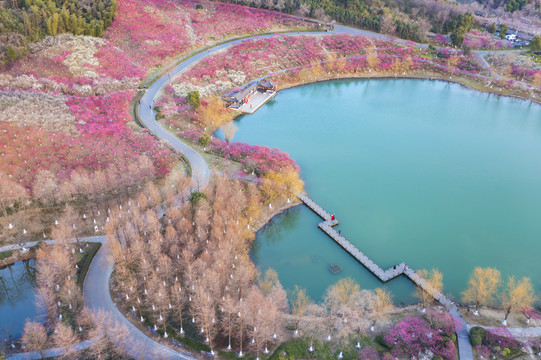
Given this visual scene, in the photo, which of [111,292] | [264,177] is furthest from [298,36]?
[111,292]

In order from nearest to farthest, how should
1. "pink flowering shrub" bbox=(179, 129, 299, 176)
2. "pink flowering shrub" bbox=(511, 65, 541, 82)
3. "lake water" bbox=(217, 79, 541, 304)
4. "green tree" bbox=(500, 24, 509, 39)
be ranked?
"lake water" bbox=(217, 79, 541, 304), "pink flowering shrub" bbox=(179, 129, 299, 176), "pink flowering shrub" bbox=(511, 65, 541, 82), "green tree" bbox=(500, 24, 509, 39)

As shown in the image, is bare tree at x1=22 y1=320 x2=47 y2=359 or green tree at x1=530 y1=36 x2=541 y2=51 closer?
bare tree at x1=22 y1=320 x2=47 y2=359

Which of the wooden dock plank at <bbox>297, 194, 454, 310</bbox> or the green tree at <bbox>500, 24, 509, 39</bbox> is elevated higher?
the green tree at <bbox>500, 24, 509, 39</bbox>

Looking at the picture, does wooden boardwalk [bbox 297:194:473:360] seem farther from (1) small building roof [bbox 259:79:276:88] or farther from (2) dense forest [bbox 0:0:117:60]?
(2) dense forest [bbox 0:0:117:60]

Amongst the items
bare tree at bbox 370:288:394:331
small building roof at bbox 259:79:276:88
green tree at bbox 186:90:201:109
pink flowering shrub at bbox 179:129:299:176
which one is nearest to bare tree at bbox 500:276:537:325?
bare tree at bbox 370:288:394:331

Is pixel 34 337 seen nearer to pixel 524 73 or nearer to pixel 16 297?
pixel 16 297

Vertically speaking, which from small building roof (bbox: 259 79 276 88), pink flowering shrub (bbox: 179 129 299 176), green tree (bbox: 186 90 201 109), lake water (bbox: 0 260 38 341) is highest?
small building roof (bbox: 259 79 276 88)

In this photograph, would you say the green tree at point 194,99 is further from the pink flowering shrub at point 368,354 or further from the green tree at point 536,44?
the green tree at point 536,44

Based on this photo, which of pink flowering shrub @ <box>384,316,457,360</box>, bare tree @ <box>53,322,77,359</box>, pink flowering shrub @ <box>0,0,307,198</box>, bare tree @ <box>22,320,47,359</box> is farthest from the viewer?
pink flowering shrub @ <box>0,0,307,198</box>
